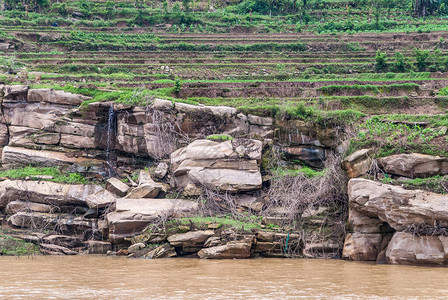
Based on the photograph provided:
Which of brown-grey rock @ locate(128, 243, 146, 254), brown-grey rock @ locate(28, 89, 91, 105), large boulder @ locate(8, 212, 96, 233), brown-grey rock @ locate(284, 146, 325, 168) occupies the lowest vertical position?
brown-grey rock @ locate(128, 243, 146, 254)

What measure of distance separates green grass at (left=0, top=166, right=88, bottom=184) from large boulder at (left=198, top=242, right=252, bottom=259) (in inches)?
262

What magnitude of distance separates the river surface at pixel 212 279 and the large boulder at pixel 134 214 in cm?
115

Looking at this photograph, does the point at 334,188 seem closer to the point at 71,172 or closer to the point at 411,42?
the point at 71,172

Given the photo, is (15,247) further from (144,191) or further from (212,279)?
(212,279)

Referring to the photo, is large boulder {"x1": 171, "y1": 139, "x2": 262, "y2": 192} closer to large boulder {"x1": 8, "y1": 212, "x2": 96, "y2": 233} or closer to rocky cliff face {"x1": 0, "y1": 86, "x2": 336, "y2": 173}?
rocky cliff face {"x1": 0, "y1": 86, "x2": 336, "y2": 173}

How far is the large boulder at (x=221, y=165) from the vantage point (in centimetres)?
2019

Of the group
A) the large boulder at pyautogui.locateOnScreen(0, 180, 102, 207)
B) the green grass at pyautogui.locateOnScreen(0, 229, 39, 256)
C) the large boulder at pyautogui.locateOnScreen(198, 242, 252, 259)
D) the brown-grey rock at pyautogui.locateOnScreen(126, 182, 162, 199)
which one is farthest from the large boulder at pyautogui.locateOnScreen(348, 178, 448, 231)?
the green grass at pyautogui.locateOnScreen(0, 229, 39, 256)

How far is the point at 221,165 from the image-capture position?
806 inches

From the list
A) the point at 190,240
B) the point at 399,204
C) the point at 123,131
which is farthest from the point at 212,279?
the point at 123,131

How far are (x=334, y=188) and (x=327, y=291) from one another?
6.80 m

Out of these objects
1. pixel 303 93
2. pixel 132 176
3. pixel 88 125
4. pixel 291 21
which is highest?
pixel 291 21

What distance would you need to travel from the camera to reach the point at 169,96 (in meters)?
24.8

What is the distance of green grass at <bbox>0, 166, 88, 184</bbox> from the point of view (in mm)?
21422

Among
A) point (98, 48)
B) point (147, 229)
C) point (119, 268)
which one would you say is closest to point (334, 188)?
point (147, 229)
